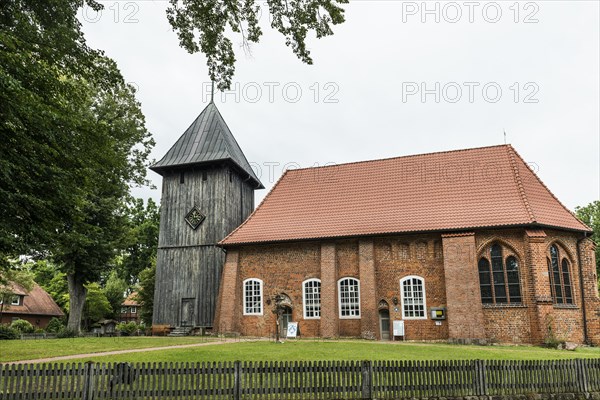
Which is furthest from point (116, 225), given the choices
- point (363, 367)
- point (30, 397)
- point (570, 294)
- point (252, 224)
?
point (570, 294)

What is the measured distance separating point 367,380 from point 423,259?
13.4 m

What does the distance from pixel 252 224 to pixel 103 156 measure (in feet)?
45.3

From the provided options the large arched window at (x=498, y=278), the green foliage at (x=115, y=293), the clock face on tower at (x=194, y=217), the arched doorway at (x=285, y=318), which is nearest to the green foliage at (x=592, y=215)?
the large arched window at (x=498, y=278)

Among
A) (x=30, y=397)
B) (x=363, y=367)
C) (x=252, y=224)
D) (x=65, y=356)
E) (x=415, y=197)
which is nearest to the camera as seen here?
(x=30, y=397)

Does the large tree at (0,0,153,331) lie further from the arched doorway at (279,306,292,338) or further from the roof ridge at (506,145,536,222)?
the roof ridge at (506,145,536,222)

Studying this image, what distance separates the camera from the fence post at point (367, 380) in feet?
33.6

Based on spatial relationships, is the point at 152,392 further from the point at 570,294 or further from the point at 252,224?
the point at 570,294

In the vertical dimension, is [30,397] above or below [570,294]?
below

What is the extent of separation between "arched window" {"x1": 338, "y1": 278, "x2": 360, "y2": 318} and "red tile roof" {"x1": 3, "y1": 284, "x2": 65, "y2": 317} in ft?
102

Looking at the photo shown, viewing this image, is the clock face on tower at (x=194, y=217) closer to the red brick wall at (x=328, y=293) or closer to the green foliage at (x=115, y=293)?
the red brick wall at (x=328, y=293)

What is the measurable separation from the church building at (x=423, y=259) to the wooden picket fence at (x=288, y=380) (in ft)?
33.8

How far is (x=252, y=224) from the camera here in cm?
2677

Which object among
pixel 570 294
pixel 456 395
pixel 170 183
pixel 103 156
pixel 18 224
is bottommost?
pixel 456 395

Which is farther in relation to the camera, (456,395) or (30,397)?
(456,395)
